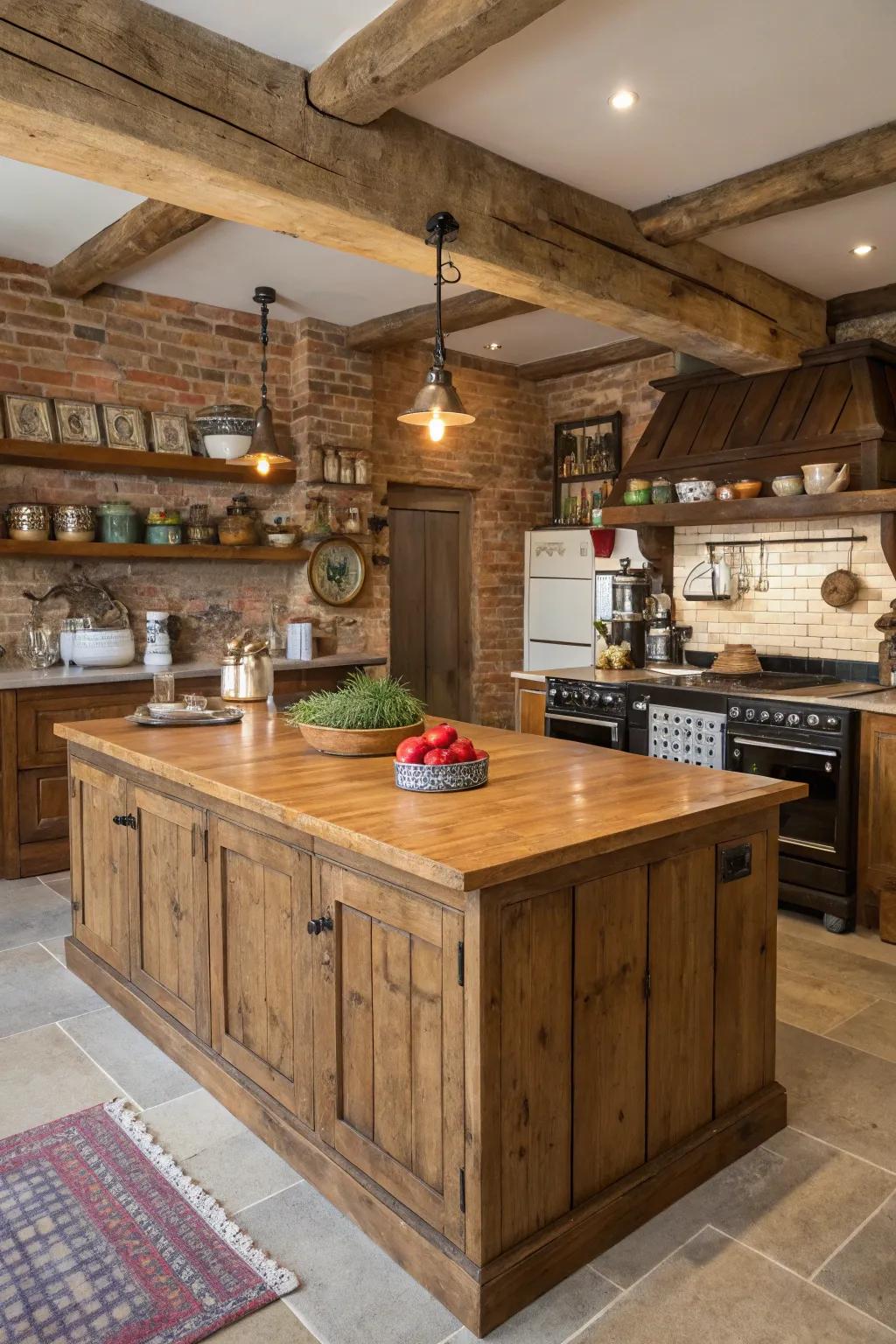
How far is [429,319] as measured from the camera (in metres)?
5.54

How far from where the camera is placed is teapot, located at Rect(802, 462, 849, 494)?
460 centimetres

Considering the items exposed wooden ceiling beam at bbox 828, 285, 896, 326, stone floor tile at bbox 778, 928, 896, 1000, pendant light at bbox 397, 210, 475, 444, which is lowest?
stone floor tile at bbox 778, 928, 896, 1000

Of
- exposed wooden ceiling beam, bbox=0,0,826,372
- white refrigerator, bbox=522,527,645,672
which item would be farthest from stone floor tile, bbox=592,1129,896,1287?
white refrigerator, bbox=522,527,645,672

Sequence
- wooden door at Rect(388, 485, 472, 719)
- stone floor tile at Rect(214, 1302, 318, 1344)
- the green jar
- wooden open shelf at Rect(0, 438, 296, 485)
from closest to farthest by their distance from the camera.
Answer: stone floor tile at Rect(214, 1302, 318, 1344), wooden open shelf at Rect(0, 438, 296, 485), the green jar, wooden door at Rect(388, 485, 472, 719)

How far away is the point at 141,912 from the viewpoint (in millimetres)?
3012

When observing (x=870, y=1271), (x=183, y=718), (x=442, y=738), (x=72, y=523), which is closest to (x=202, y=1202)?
(x=442, y=738)

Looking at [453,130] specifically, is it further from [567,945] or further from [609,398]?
[609,398]

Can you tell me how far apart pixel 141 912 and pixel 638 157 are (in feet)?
10.6

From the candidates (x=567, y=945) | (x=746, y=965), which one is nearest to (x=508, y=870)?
(x=567, y=945)

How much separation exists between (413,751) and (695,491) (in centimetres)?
342

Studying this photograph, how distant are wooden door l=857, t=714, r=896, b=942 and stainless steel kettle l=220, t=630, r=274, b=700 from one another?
2.54m

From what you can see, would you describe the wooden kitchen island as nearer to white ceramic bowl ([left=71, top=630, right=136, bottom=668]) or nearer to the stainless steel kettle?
the stainless steel kettle

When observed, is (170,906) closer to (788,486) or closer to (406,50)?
(406,50)

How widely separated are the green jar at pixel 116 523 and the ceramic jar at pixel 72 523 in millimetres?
136
